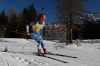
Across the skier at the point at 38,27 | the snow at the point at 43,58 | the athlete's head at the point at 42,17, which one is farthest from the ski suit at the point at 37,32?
the snow at the point at 43,58

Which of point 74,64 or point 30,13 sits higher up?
point 30,13

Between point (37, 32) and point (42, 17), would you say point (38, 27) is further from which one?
point (42, 17)

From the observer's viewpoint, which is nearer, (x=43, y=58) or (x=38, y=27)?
(x=43, y=58)

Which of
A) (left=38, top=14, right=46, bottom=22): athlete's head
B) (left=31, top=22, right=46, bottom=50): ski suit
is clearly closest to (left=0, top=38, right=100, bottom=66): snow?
(left=31, top=22, right=46, bottom=50): ski suit

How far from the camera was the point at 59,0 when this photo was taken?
121ft

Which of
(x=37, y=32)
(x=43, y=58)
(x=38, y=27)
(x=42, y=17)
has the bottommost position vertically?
(x=43, y=58)

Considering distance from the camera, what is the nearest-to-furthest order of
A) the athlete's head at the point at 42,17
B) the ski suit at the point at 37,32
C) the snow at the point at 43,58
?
the snow at the point at 43,58
the athlete's head at the point at 42,17
the ski suit at the point at 37,32

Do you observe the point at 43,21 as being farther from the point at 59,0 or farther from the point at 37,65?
the point at 59,0

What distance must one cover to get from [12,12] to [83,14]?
46.5 m

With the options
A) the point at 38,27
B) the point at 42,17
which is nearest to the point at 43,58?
the point at 38,27

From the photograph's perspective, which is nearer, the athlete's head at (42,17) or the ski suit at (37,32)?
the athlete's head at (42,17)

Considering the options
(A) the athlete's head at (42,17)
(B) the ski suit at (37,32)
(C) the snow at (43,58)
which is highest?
(A) the athlete's head at (42,17)

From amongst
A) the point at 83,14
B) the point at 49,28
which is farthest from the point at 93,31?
the point at 83,14

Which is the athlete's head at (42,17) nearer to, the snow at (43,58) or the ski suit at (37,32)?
the ski suit at (37,32)
